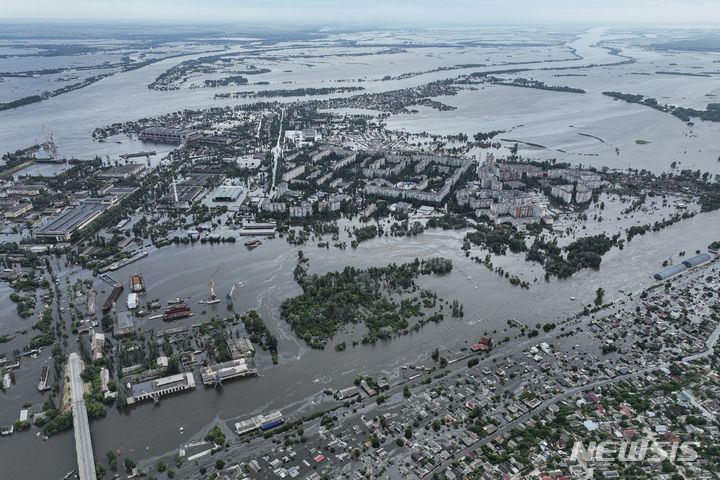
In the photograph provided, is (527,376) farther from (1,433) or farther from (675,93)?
(675,93)

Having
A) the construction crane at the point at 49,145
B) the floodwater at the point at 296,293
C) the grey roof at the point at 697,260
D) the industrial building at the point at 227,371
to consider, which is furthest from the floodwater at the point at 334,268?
the grey roof at the point at 697,260

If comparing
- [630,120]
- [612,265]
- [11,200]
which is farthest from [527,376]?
[630,120]

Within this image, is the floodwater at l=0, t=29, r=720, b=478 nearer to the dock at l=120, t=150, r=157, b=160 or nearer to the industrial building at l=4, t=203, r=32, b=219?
the dock at l=120, t=150, r=157, b=160

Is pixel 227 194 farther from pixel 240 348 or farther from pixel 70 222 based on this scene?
pixel 240 348

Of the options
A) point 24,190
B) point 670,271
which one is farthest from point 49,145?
point 670,271

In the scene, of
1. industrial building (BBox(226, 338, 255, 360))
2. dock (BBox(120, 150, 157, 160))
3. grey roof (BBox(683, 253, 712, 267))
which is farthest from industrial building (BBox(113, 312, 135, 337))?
dock (BBox(120, 150, 157, 160))

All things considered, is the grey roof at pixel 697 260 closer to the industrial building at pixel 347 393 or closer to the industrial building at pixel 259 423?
the industrial building at pixel 347 393
